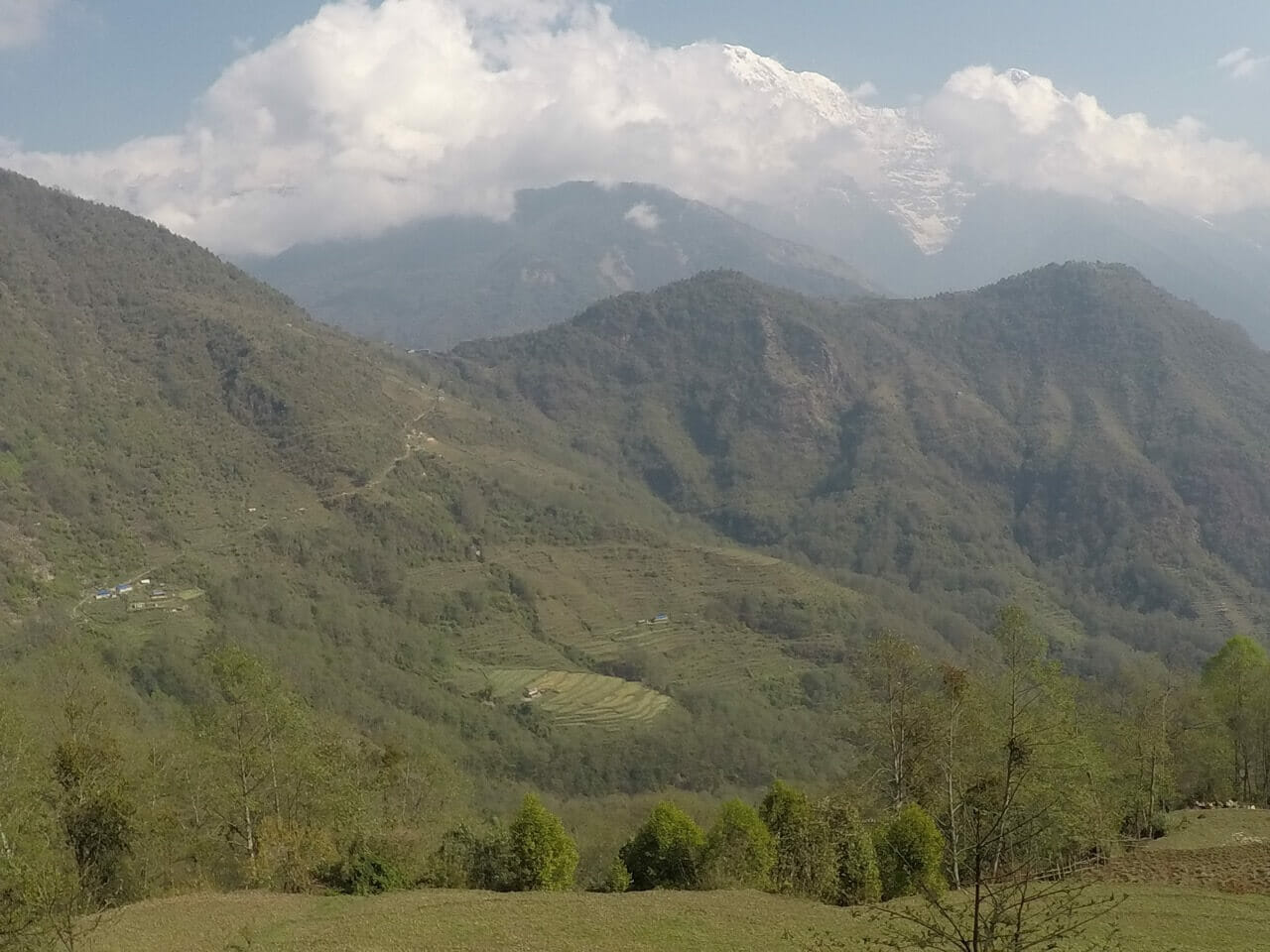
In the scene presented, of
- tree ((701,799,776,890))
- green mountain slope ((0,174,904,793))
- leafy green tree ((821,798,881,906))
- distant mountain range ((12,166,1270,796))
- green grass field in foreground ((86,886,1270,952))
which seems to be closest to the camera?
green grass field in foreground ((86,886,1270,952))

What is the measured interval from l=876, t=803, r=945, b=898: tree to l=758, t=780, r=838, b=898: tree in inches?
85.9

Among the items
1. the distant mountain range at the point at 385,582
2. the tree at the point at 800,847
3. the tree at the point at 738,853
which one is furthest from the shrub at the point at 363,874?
the distant mountain range at the point at 385,582

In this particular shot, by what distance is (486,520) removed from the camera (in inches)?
6540

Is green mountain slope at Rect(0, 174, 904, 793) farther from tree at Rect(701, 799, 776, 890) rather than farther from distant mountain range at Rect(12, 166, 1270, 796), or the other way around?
tree at Rect(701, 799, 776, 890)

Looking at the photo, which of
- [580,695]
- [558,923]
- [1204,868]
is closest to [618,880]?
[558,923]

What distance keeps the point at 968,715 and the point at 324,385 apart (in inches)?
6586

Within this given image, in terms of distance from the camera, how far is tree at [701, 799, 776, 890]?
33562mm

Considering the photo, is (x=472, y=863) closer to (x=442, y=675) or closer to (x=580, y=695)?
(x=580, y=695)

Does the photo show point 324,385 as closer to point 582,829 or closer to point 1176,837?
point 582,829

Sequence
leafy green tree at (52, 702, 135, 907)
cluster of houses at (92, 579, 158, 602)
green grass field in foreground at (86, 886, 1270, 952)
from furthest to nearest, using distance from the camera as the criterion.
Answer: cluster of houses at (92, 579, 158, 602) → leafy green tree at (52, 702, 135, 907) → green grass field in foreground at (86, 886, 1270, 952)

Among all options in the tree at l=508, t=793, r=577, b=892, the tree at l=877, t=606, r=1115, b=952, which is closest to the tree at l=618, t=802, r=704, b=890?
the tree at l=508, t=793, r=577, b=892

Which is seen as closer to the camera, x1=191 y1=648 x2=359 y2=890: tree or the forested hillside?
the forested hillside

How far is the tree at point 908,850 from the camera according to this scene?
32.3 meters

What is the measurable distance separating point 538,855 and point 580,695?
274ft
